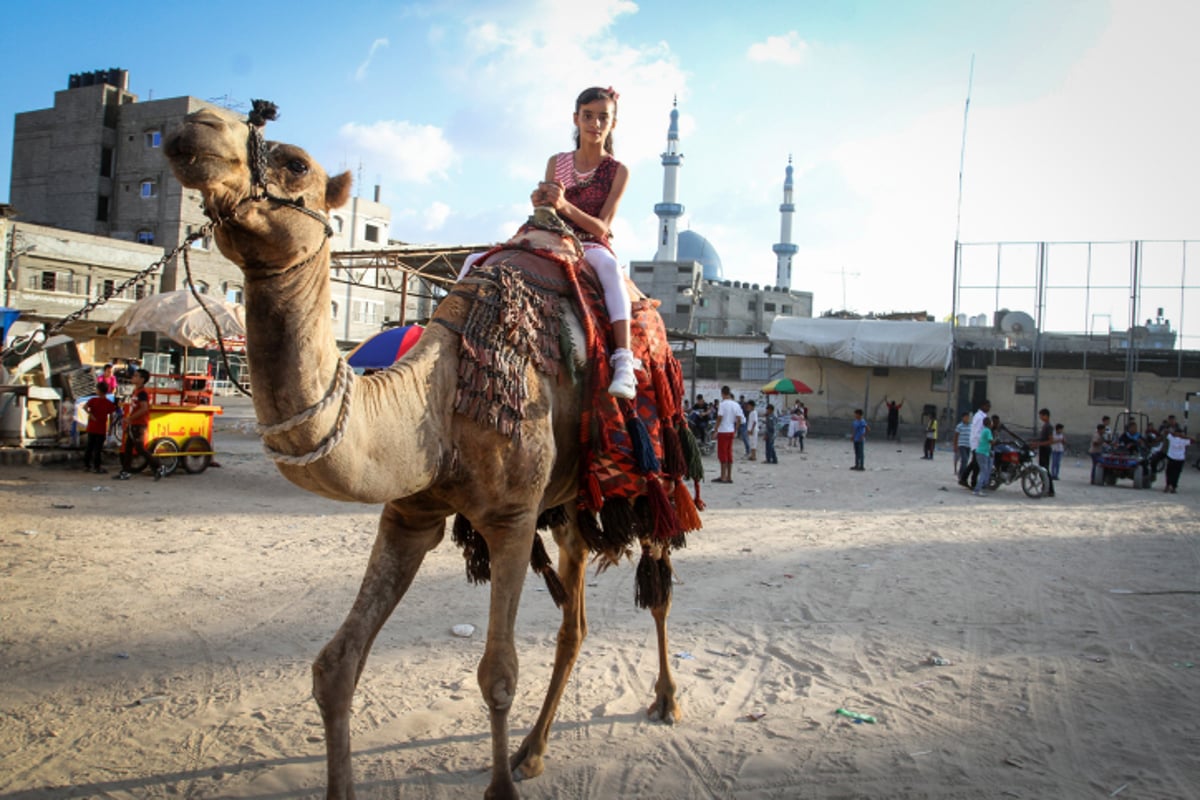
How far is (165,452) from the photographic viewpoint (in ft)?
44.0

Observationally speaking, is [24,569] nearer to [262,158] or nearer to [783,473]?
[262,158]

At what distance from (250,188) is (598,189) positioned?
2.35m

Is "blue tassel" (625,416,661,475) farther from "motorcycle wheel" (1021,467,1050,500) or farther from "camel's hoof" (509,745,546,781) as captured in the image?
"motorcycle wheel" (1021,467,1050,500)

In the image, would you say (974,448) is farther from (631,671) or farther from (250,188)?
(250,188)

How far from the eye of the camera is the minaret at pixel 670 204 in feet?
251

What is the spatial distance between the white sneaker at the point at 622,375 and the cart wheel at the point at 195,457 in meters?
12.3

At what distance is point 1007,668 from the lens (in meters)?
5.39

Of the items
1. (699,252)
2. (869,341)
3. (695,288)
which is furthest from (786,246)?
(869,341)

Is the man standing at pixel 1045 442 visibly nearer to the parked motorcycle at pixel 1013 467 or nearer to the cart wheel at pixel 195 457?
the parked motorcycle at pixel 1013 467

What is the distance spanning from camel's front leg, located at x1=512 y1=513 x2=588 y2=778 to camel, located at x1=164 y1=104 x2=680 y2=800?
1cm

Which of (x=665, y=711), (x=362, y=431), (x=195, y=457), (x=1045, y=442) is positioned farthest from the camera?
(x=1045, y=442)

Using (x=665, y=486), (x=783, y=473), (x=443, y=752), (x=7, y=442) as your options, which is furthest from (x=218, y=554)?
(x=783, y=473)

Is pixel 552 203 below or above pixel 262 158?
above

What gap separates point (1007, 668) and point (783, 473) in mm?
13960
